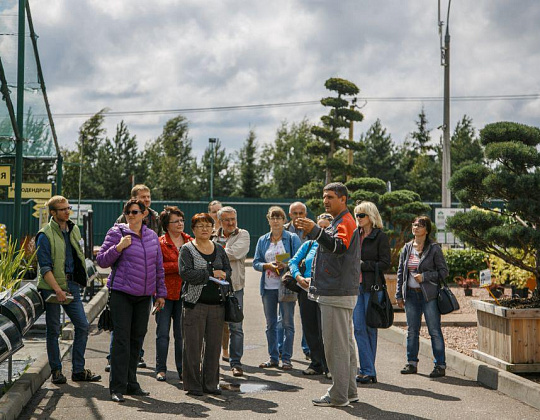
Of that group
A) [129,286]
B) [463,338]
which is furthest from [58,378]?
[463,338]

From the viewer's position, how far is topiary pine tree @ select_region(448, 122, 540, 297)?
8.24m

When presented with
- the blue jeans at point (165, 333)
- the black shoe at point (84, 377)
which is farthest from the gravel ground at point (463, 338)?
the black shoe at point (84, 377)

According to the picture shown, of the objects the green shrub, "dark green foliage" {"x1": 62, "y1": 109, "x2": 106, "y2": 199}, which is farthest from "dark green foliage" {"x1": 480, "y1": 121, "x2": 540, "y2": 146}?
"dark green foliage" {"x1": 62, "y1": 109, "x2": 106, "y2": 199}

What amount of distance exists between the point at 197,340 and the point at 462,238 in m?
3.44

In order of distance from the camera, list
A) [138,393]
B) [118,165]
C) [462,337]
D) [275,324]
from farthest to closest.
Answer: [118,165]
[462,337]
[275,324]
[138,393]

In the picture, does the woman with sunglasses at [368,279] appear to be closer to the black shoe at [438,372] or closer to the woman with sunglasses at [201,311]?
the black shoe at [438,372]

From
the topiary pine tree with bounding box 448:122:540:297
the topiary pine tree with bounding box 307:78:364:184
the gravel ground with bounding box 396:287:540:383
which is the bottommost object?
the gravel ground with bounding box 396:287:540:383

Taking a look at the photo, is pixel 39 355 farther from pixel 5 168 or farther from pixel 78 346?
pixel 5 168

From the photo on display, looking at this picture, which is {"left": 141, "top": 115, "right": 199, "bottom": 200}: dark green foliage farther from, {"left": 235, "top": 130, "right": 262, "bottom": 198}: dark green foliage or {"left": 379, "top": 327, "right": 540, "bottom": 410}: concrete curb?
{"left": 379, "top": 327, "right": 540, "bottom": 410}: concrete curb

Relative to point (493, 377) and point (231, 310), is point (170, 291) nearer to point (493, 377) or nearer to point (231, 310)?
point (231, 310)

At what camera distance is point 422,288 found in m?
8.82

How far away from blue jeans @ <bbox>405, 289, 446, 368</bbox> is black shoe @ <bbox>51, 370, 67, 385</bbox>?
12.9ft

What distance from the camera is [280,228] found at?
9.23 metres

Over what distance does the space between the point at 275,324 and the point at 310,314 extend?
65 centimetres
